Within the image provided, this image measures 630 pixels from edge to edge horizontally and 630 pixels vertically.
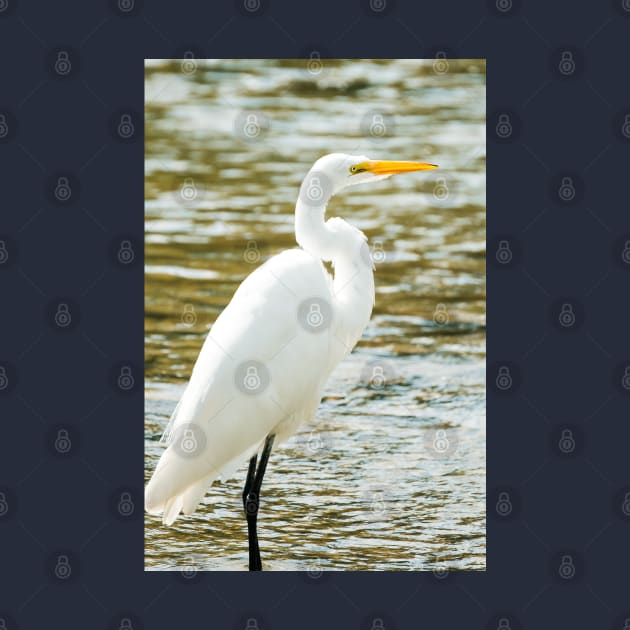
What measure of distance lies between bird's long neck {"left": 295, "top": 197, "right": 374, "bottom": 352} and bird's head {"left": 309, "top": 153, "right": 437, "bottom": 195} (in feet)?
0.34

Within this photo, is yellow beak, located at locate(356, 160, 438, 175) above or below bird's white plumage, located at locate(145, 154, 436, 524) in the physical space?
above

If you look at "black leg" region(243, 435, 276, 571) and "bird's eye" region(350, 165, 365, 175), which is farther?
"bird's eye" region(350, 165, 365, 175)

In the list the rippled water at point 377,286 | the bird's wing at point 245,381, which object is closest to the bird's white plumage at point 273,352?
the bird's wing at point 245,381

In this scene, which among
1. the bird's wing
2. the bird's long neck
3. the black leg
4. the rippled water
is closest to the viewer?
the bird's wing

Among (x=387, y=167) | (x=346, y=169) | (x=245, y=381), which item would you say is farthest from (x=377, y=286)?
(x=245, y=381)

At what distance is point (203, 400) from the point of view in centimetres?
573

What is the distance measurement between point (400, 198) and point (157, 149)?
308 centimetres

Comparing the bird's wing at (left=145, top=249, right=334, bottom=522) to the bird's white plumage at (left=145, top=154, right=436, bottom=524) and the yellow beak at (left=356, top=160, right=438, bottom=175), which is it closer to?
the bird's white plumage at (left=145, top=154, right=436, bottom=524)

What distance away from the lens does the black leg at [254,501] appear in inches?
234

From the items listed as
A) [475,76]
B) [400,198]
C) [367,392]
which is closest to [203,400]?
[367,392]

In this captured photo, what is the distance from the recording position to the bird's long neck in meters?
6.10

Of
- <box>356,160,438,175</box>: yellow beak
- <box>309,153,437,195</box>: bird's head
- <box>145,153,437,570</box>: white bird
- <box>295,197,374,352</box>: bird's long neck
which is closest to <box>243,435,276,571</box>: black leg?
<box>145,153,437,570</box>: white bird

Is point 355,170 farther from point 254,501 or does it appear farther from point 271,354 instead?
point 254,501
